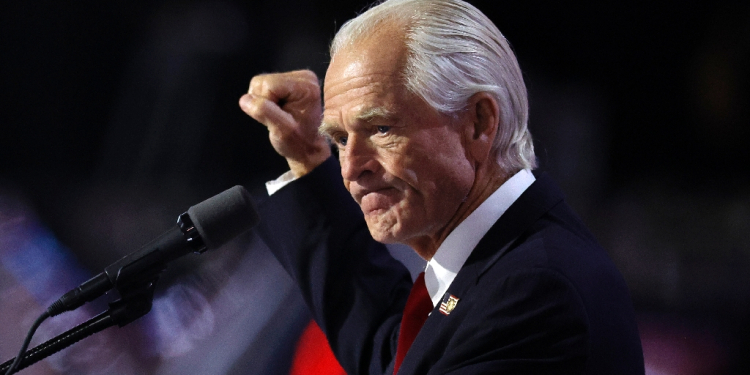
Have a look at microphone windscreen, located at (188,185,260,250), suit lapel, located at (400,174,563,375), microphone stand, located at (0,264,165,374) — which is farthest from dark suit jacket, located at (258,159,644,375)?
microphone stand, located at (0,264,165,374)

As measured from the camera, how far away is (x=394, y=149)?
147 centimetres

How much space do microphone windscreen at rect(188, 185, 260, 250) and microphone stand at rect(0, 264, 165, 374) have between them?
112mm

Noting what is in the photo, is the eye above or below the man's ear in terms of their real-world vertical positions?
above

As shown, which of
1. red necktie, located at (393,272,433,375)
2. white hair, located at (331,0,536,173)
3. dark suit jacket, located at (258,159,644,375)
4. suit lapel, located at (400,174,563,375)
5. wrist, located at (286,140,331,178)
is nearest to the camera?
dark suit jacket, located at (258,159,644,375)

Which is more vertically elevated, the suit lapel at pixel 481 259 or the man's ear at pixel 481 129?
the man's ear at pixel 481 129

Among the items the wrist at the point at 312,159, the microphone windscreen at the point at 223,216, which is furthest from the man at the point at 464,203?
the microphone windscreen at the point at 223,216

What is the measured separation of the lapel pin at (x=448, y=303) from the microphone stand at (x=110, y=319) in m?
0.60

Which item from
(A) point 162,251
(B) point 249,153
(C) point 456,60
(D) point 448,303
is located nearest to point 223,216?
(A) point 162,251

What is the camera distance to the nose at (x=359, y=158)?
4.93 ft

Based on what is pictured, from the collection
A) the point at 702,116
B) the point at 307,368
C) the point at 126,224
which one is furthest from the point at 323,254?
the point at 702,116

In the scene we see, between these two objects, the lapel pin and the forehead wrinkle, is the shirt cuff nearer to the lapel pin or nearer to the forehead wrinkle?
the forehead wrinkle

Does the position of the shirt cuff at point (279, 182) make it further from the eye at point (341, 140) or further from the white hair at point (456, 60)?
the white hair at point (456, 60)

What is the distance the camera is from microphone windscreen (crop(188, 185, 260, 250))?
1239 mm

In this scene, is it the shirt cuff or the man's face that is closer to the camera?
the man's face
